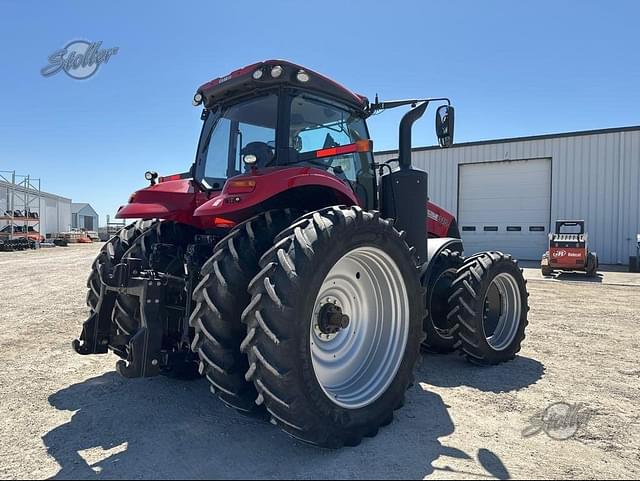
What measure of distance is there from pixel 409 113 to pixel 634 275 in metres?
14.6

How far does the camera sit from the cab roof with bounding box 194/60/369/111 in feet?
11.3

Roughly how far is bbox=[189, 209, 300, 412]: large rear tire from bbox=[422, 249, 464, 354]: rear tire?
2.55m

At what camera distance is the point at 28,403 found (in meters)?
3.64

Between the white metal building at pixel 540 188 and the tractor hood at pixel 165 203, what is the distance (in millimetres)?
18494

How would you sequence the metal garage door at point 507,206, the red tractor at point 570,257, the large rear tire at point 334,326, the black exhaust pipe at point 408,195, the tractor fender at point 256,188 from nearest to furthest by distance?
the large rear tire at point 334,326 → the tractor fender at point 256,188 → the black exhaust pipe at point 408,195 → the red tractor at point 570,257 → the metal garage door at point 507,206

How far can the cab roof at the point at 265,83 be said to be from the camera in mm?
3434

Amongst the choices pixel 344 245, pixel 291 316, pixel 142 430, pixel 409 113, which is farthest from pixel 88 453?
pixel 409 113

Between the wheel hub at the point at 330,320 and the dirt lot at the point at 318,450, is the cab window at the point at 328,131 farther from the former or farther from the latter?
the dirt lot at the point at 318,450

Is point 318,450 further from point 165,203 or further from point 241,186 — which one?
point 165,203

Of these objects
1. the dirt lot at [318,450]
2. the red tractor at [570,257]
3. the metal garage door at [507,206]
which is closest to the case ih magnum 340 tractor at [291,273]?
the dirt lot at [318,450]

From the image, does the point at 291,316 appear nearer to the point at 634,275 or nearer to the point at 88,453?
the point at 88,453

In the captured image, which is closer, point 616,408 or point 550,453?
point 550,453

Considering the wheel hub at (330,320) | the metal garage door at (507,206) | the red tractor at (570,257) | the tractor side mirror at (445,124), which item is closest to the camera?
the wheel hub at (330,320)

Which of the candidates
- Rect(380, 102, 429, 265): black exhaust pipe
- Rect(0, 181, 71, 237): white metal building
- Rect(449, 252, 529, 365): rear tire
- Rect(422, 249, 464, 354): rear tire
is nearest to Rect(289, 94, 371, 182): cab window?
Rect(380, 102, 429, 265): black exhaust pipe
